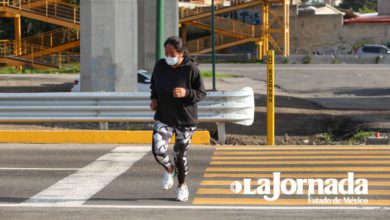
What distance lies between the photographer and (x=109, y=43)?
746 inches

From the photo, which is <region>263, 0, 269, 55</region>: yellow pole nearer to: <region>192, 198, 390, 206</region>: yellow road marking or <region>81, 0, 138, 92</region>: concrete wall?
<region>81, 0, 138, 92</region>: concrete wall

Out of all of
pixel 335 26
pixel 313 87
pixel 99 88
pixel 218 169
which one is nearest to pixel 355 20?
pixel 335 26

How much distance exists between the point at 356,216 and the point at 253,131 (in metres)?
9.52

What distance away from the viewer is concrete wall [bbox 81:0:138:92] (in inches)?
739

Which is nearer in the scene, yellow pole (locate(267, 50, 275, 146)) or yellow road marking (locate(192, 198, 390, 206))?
yellow road marking (locate(192, 198, 390, 206))

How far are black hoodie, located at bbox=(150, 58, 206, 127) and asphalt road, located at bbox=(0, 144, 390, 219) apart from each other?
988mm

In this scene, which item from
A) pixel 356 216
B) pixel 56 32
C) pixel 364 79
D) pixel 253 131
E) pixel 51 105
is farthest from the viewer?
pixel 56 32

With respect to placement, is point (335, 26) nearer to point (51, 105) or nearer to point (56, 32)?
point (56, 32)

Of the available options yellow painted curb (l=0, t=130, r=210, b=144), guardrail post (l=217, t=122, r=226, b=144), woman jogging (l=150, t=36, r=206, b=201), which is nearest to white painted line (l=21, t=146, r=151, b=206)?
yellow painted curb (l=0, t=130, r=210, b=144)

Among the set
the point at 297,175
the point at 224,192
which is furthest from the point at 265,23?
the point at 224,192

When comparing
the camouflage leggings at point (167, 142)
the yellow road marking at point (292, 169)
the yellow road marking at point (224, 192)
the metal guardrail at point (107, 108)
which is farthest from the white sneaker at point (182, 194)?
the metal guardrail at point (107, 108)

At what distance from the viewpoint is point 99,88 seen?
19.6 metres

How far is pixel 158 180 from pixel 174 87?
7.12 ft

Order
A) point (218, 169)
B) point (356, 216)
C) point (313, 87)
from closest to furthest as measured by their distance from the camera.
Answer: point (356, 216), point (218, 169), point (313, 87)
